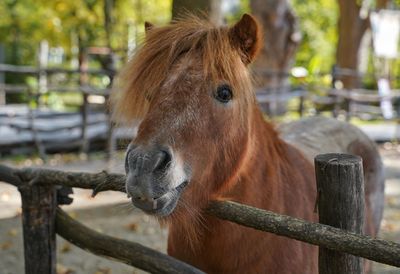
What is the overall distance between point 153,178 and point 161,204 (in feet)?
0.46

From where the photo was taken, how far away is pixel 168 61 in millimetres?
2268

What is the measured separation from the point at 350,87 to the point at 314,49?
14331mm

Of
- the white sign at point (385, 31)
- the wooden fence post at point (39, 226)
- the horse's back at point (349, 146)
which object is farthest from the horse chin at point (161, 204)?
the white sign at point (385, 31)

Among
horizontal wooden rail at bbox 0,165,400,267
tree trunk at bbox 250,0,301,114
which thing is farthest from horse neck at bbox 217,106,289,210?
tree trunk at bbox 250,0,301,114

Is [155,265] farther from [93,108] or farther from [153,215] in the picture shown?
[93,108]

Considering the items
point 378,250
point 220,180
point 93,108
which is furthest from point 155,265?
point 93,108

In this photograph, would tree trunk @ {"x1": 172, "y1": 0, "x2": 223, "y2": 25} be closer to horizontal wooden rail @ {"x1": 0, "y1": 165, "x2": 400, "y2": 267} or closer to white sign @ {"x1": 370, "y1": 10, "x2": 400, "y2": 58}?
horizontal wooden rail @ {"x1": 0, "y1": 165, "x2": 400, "y2": 267}

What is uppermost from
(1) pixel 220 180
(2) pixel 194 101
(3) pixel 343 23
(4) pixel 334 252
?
(3) pixel 343 23

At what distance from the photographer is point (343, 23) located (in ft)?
55.6

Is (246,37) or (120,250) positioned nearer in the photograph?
(246,37)

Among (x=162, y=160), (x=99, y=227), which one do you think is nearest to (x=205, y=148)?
(x=162, y=160)

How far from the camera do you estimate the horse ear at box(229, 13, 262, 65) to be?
238 centimetres

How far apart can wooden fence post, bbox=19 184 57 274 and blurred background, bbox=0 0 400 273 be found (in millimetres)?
485

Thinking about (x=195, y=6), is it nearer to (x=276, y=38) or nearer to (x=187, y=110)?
(x=187, y=110)
